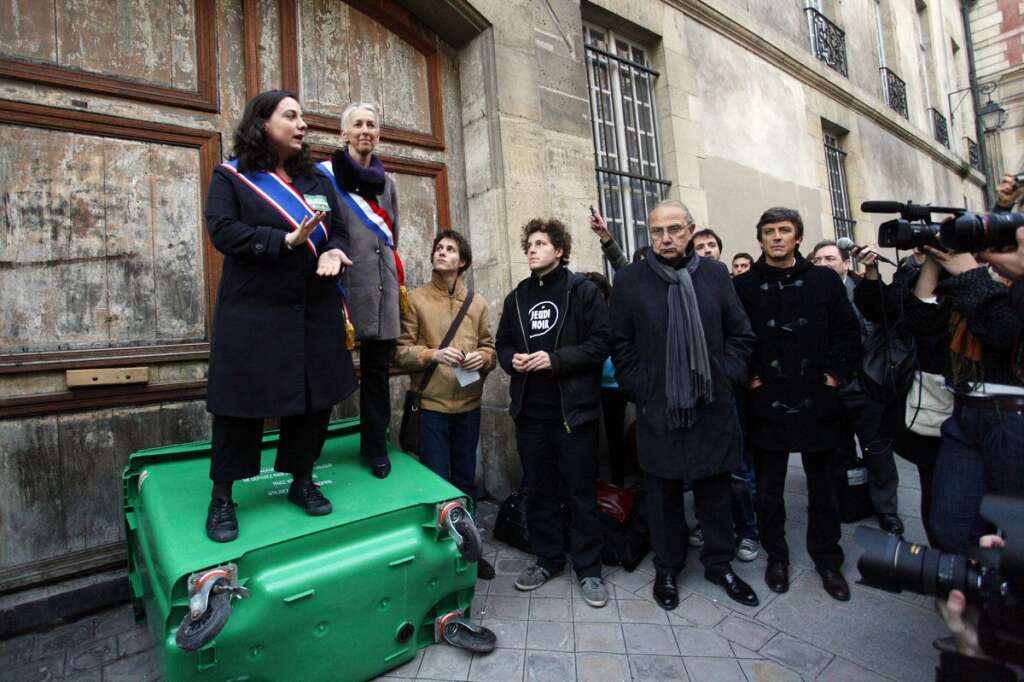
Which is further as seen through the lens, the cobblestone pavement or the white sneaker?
the white sneaker

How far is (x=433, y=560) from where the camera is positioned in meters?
2.28

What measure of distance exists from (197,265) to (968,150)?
740 inches

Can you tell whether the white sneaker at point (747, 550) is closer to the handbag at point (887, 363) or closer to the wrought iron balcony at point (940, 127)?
the handbag at point (887, 363)

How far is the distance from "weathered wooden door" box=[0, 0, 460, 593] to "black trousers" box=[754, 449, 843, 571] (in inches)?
127

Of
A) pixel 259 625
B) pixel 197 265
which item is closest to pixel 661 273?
pixel 259 625

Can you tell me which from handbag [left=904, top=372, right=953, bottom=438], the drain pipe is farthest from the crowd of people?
the drain pipe

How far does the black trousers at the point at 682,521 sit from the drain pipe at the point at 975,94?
18050 mm

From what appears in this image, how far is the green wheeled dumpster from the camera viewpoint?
1.80 meters

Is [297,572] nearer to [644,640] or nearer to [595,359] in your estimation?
[644,640]

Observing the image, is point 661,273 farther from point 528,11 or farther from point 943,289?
point 528,11

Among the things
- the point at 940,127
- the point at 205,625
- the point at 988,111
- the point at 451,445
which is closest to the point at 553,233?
the point at 451,445

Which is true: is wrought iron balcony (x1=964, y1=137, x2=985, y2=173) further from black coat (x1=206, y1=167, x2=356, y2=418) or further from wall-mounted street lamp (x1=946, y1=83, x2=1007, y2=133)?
black coat (x1=206, y1=167, x2=356, y2=418)

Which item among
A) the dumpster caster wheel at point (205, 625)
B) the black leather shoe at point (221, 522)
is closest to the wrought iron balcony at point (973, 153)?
the black leather shoe at point (221, 522)

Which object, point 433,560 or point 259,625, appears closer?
point 259,625
